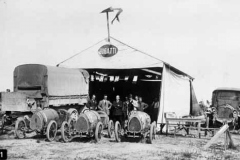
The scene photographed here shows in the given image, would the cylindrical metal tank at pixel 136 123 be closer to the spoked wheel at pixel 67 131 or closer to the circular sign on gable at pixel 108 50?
the spoked wheel at pixel 67 131

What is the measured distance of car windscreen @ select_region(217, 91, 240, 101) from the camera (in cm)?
1867

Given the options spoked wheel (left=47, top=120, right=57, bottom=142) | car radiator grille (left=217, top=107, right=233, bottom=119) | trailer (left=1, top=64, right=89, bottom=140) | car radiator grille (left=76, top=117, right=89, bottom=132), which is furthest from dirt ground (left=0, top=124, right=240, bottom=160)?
car radiator grille (left=217, top=107, right=233, bottom=119)

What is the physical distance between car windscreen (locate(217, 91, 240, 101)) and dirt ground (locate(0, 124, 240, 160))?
596cm

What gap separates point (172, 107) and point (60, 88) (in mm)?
5937

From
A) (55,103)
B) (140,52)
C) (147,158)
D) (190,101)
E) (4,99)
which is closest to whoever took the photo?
(147,158)

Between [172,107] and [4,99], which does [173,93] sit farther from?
[4,99]

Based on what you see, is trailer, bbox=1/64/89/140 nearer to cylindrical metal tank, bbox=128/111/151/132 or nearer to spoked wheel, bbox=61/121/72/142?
spoked wheel, bbox=61/121/72/142

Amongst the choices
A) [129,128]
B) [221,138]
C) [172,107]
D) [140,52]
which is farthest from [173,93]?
[129,128]

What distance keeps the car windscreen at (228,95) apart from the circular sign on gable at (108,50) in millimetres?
6596

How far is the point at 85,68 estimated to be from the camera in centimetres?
1827

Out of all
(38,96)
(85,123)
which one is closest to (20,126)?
(38,96)

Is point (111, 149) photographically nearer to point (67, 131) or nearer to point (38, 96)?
point (67, 131)

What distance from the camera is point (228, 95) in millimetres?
18875

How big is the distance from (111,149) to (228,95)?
10495mm
